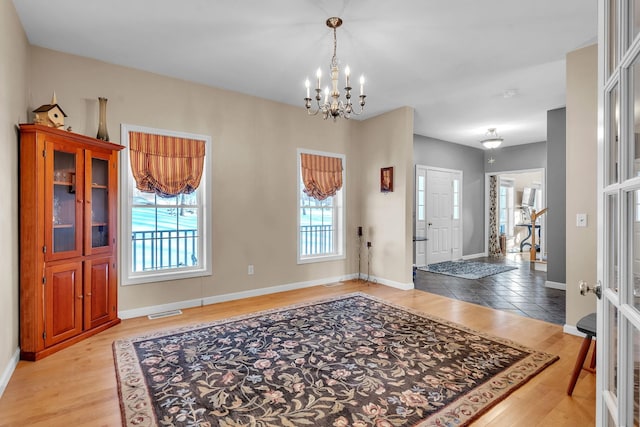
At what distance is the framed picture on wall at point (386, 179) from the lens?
5.16 m

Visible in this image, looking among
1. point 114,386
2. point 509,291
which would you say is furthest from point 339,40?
point 509,291

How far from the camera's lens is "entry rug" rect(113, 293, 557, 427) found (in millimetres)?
1934

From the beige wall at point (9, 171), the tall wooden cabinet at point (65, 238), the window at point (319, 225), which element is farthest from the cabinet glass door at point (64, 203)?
the window at point (319, 225)

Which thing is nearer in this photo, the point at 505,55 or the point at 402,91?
the point at 505,55

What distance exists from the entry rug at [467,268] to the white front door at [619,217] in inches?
198

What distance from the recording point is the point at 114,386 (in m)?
2.25

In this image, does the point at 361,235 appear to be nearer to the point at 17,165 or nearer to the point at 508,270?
the point at 508,270

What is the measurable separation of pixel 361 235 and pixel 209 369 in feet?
11.9

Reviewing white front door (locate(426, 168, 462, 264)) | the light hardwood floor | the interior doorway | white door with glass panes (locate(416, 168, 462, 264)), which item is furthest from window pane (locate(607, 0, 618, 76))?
the interior doorway

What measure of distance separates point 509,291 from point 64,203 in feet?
18.2

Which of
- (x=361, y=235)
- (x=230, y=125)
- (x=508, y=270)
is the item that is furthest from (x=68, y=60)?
(x=508, y=270)

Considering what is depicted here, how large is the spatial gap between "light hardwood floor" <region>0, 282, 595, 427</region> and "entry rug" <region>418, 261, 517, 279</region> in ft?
7.84

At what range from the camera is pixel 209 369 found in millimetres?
2465

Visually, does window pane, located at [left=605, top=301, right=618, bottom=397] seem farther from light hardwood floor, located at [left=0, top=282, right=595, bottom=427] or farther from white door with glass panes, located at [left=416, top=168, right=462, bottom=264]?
white door with glass panes, located at [left=416, top=168, right=462, bottom=264]
